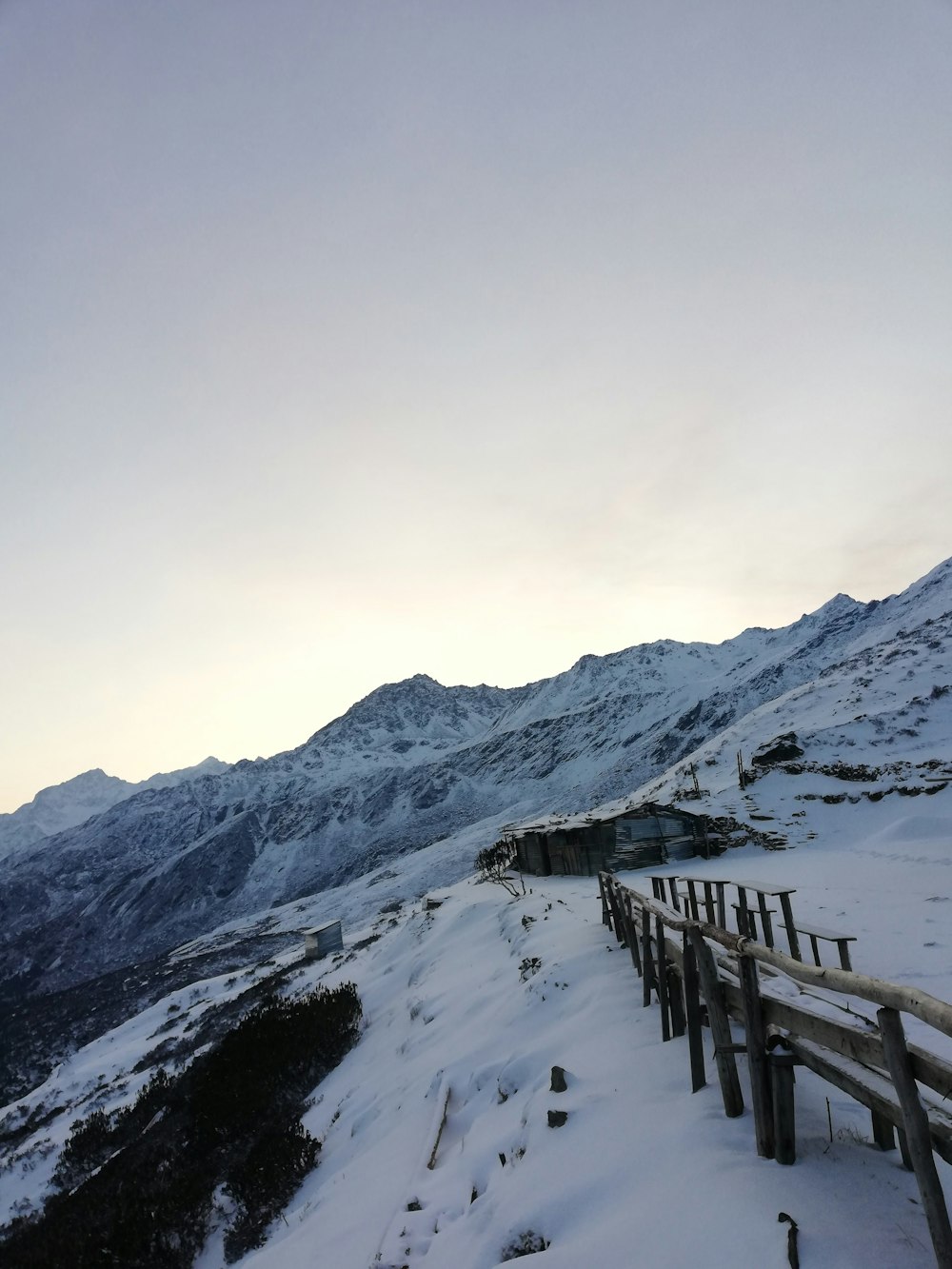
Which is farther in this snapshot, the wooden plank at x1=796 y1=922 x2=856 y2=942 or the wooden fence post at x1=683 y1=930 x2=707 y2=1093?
the wooden plank at x1=796 y1=922 x2=856 y2=942

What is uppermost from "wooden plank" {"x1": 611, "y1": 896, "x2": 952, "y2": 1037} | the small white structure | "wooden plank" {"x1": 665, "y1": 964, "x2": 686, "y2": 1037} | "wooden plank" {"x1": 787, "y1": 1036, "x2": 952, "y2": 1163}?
"wooden plank" {"x1": 611, "y1": 896, "x2": 952, "y2": 1037}

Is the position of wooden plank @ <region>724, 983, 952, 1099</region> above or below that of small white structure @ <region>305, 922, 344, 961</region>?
above

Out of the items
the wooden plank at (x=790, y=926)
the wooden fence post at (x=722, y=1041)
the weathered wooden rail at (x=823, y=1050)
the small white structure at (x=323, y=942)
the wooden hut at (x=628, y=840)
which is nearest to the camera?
the weathered wooden rail at (x=823, y=1050)

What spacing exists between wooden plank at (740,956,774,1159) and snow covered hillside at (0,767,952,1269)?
19 centimetres

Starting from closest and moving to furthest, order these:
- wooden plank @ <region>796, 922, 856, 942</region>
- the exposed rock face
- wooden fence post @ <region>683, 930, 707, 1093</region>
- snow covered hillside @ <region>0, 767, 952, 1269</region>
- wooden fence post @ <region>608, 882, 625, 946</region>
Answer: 1. snow covered hillside @ <region>0, 767, 952, 1269</region>
2. wooden fence post @ <region>683, 930, 707, 1093</region>
3. wooden plank @ <region>796, 922, 856, 942</region>
4. wooden fence post @ <region>608, 882, 625, 946</region>
5. the exposed rock face

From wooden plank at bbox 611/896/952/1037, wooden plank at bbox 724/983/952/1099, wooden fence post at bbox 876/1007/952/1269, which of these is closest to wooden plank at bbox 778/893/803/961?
wooden plank at bbox 611/896/952/1037

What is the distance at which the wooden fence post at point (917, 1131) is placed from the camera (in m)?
3.16

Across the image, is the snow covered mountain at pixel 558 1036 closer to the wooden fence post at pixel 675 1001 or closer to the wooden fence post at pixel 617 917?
the wooden fence post at pixel 675 1001

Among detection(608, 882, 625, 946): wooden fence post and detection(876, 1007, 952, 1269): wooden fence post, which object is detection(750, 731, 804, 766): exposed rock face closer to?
detection(608, 882, 625, 946): wooden fence post

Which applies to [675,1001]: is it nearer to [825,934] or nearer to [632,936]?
[825,934]

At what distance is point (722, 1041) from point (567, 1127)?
6.30 ft

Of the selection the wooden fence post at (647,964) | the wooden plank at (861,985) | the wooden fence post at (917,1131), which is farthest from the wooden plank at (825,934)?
the wooden fence post at (917,1131)

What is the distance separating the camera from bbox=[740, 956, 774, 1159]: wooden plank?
4457 mm

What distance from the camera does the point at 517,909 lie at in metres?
19.3
